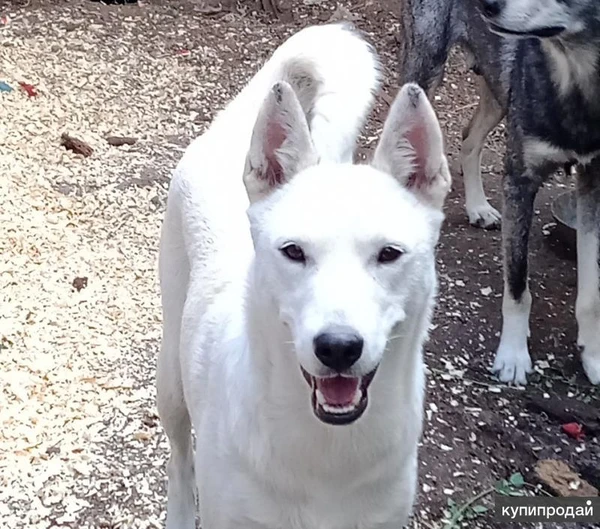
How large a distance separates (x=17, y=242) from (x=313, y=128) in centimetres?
223

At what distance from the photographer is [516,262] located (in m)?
3.77

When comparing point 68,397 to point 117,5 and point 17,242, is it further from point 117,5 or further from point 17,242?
point 117,5

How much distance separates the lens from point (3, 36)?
620cm

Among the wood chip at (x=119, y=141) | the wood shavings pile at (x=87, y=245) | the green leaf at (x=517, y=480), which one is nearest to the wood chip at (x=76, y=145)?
the wood shavings pile at (x=87, y=245)

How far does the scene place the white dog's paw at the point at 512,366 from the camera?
3725 mm

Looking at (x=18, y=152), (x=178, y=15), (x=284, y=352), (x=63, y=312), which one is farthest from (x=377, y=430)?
(x=178, y=15)

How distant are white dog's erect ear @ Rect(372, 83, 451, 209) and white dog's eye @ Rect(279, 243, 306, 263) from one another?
303 mm

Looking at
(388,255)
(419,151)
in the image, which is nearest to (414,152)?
(419,151)

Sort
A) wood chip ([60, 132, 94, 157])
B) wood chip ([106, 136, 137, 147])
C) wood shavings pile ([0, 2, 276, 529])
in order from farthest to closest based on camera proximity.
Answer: wood chip ([106, 136, 137, 147]) < wood chip ([60, 132, 94, 157]) < wood shavings pile ([0, 2, 276, 529])

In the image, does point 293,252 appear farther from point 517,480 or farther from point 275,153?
point 517,480

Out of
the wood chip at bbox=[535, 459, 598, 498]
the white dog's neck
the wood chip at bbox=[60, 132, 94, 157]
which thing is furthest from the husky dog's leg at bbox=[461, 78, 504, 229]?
the white dog's neck

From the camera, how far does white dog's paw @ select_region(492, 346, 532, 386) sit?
A: 3.72 meters

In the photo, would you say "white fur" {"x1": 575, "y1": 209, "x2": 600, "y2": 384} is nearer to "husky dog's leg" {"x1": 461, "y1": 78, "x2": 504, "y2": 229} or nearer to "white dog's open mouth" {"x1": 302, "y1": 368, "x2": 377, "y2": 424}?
"husky dog's leg" {"x1": 461, "y1": 78, "x2": 504, "y2": 229}

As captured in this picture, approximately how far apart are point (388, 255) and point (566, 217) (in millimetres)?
2981
